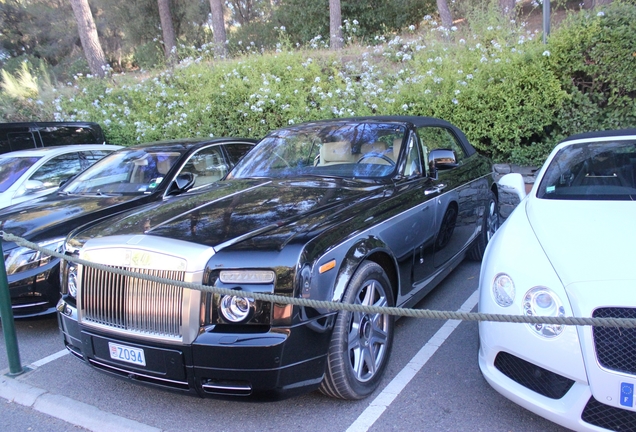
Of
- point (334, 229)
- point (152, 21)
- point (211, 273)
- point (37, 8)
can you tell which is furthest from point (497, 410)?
point (37, 8)

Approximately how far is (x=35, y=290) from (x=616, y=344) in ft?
14.3

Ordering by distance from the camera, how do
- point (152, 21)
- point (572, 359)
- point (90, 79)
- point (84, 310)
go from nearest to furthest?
point (572, 359), point (84, 310), point (90, 79), point (152, 21)

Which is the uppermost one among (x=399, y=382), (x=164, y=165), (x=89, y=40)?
(x=89, y=40)

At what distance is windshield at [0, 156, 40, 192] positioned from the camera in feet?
20.7

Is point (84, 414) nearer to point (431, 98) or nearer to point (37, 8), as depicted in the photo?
point (431, 98)

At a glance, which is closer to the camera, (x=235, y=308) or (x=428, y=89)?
(x=235, y=308)

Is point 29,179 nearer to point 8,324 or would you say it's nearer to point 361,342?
point 8,324

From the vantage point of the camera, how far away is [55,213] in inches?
181

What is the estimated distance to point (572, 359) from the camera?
2199 millimetres

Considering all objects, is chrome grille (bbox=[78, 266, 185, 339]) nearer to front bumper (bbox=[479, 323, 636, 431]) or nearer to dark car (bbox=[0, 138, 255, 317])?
dark car (bbox=[0, 138, 255, 317])

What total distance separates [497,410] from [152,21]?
2683 centimetres

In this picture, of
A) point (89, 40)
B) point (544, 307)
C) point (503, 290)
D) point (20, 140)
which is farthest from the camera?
point (89, 40)

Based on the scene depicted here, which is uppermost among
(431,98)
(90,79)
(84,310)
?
(90,79)

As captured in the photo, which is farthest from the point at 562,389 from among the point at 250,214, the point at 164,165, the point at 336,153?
the point at 164,165
